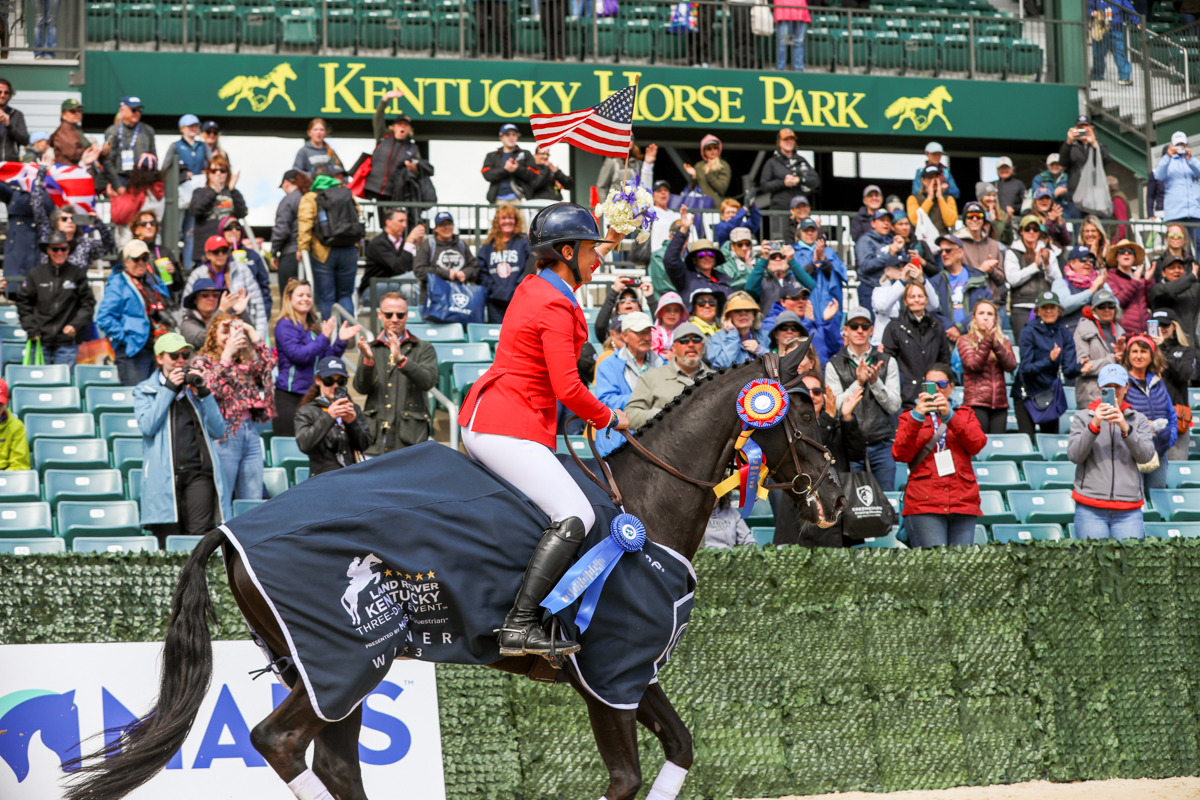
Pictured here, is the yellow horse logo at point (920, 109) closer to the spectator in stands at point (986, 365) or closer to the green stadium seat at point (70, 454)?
the spectator in stands at point (986, 365)

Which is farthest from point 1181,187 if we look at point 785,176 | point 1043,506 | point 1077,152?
point 1043,506

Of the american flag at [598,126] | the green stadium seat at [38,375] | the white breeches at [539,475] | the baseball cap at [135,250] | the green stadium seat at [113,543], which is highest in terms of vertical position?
the american flag at [598,126]

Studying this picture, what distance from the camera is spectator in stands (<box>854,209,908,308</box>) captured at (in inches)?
529

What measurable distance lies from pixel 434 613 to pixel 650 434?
133 cm

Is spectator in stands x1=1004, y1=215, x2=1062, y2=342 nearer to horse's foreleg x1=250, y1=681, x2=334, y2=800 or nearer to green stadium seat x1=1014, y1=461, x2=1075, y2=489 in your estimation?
green stadium seat x1=1014, y1=461, x2=1075, y2=489

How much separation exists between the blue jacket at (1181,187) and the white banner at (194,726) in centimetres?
1346

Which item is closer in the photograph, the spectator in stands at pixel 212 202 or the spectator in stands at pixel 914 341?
the spectator in stands at pixel 914 341

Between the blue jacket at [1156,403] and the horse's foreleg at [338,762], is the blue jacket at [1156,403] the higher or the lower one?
the higher one

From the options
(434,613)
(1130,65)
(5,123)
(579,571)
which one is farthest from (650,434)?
(1130,65)

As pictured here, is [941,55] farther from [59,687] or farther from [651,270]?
[59,687]

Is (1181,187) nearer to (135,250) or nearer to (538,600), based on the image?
(135,250)

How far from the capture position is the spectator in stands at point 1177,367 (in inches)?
495

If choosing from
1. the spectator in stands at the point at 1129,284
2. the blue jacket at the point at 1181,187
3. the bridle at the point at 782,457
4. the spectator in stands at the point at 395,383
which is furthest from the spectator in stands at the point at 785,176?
the bridle at the point at 782,457

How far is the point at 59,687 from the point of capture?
6.85m
